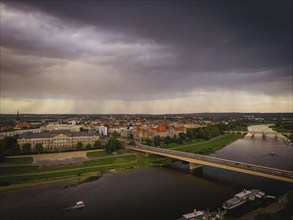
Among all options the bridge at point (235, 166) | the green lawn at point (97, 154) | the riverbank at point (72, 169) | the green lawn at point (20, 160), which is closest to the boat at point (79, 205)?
the riverbank at point (72, 169)

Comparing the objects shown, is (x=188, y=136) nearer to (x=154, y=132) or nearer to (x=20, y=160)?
(x=154, y=132)

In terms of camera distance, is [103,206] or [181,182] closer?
[103,206]

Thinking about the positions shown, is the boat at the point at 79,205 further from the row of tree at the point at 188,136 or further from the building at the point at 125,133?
the building at the point at 125,133

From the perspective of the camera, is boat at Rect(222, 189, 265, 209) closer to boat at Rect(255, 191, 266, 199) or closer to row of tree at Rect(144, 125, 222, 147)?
boat at Rect(255, 191, 266, 199)

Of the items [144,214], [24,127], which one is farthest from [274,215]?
[24,127]

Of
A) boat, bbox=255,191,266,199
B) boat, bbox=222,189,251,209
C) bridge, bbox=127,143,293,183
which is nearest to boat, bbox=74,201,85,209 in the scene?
boat, bbox=222,189,251,209

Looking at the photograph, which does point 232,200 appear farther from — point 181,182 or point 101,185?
point 101,185
